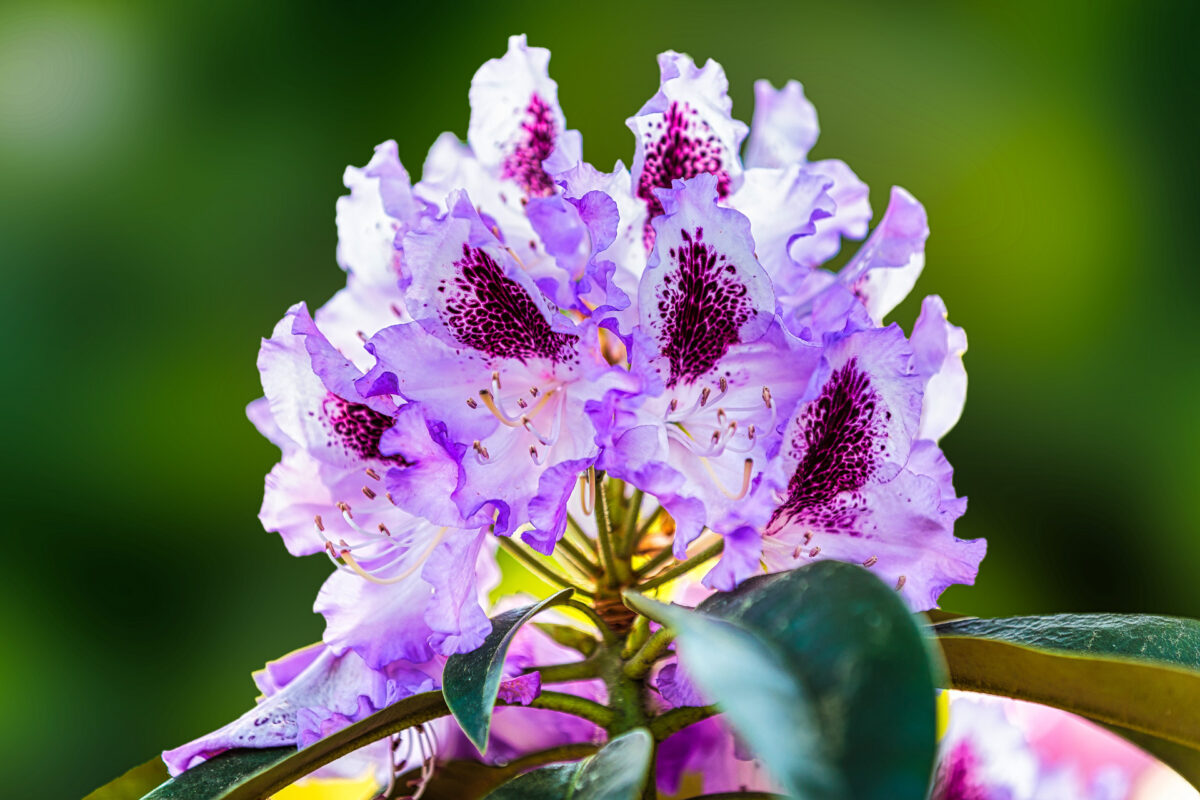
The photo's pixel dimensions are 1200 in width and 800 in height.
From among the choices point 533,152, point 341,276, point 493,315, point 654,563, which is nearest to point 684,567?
point 654,563

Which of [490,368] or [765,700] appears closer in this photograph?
[765,700]

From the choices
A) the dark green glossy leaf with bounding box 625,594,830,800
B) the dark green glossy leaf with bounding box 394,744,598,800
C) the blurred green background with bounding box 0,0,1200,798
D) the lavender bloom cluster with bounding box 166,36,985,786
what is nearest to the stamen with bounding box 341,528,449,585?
the lavender bloom cluster with bounding box 166,36,985,786

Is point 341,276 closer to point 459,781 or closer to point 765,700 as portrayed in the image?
point 459,781

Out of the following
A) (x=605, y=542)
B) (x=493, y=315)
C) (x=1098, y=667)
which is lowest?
(x=1098, y=667)

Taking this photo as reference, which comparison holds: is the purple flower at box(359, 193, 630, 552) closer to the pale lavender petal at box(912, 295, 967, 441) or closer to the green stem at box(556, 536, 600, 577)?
the green stem at box(556, 536, 600, 577)

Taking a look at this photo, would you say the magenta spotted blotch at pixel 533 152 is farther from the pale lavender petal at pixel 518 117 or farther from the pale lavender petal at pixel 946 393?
the pale lavender petal at pixel 946 393

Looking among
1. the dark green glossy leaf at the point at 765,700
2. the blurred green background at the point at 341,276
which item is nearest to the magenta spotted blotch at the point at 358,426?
the dark green glossy leaf at the point at 765,700
